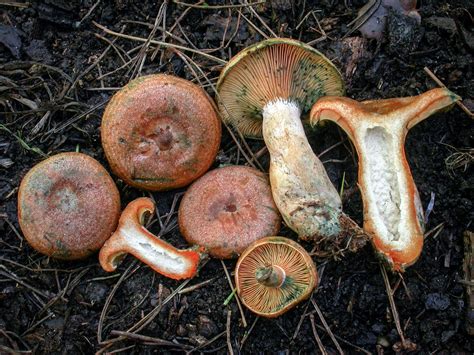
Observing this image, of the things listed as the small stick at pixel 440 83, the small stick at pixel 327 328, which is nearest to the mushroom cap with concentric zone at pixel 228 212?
the small stick at pixel 327 328

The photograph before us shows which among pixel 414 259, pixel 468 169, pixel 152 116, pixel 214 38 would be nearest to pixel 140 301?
pixel 152 116

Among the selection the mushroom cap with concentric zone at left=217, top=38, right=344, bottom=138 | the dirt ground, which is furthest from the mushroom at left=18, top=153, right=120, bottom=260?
the mushroom cap with concentric zone at left=217, top=38, right=344, bottom=138

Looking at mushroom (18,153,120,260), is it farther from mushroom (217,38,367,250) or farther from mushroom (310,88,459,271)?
mushroom (310,88,459,271)

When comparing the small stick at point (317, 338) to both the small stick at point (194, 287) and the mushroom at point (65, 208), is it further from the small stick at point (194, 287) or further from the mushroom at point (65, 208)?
the mushroom at point (65, 208)

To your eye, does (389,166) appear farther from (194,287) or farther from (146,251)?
(146,251)

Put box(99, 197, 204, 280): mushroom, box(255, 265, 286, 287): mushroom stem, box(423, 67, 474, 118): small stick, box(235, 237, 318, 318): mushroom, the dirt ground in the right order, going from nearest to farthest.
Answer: box(255, 265, 286, 287): mushroom stem, box(235, 237, 318, 318): mushroom, the dirt ground, box(99, 197, 204, 280): mushroom, box(423, 67, 474, 118): small stick

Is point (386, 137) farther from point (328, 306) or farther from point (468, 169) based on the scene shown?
point (328, 306)
